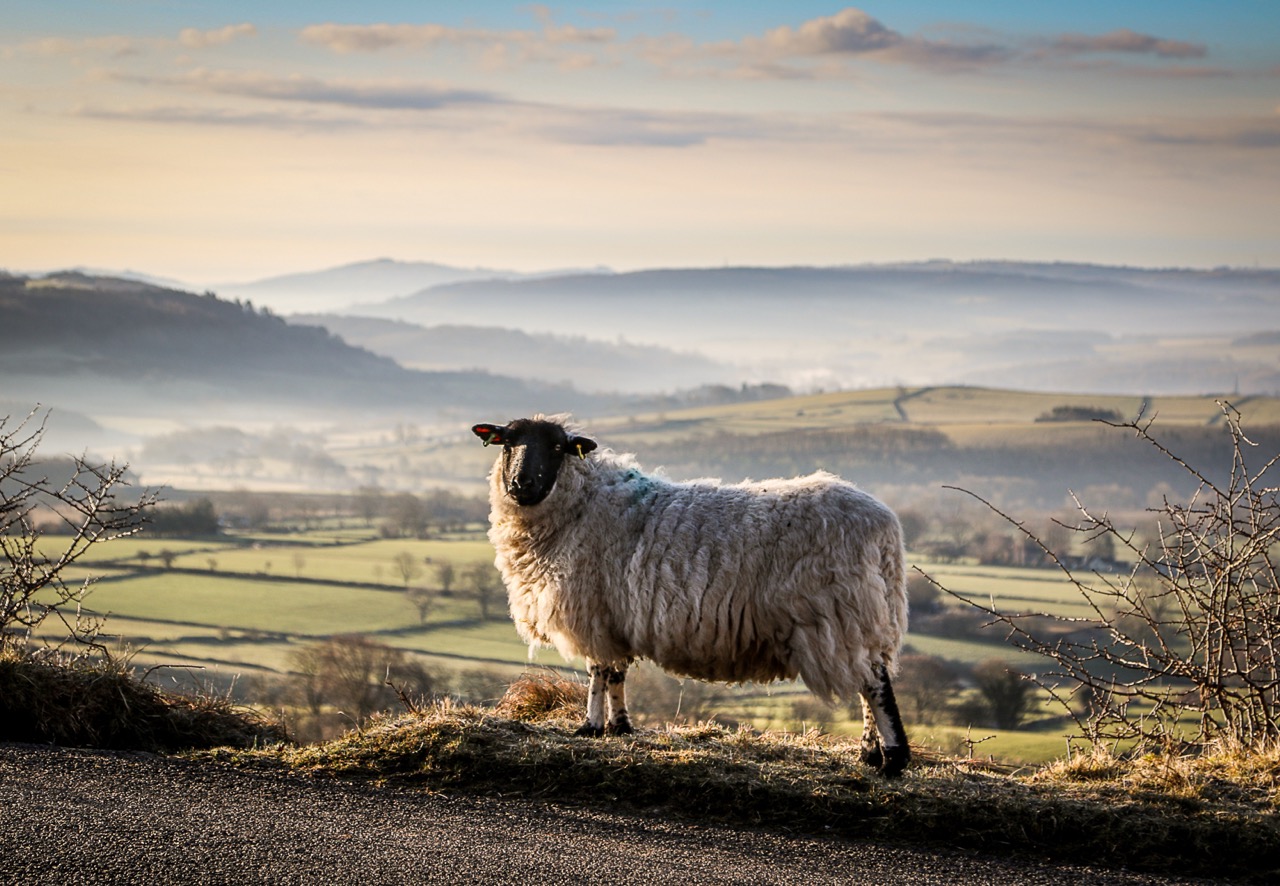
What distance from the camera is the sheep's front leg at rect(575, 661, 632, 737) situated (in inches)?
419

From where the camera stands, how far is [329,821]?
26.2 feet

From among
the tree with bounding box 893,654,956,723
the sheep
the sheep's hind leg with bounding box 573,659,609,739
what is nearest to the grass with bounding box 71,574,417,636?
the tree with bounding box 893,654,956,723

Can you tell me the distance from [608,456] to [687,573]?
182 cm

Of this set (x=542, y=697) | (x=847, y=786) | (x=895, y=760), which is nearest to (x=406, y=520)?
(x=542, y=697)

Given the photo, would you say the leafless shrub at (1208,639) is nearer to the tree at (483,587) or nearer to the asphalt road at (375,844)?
the asphalt road at (375,844)

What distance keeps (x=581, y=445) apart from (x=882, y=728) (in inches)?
146

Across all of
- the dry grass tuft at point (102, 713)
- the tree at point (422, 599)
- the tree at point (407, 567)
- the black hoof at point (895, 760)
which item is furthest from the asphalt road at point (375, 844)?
the tree at point (407, 567)

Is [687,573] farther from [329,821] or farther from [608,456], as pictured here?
[329,821]

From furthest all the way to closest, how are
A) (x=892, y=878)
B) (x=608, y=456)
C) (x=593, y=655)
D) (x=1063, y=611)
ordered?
(x=1063, y=611) < (x=608, y=456) < (x=593, y=655) < (x=892, y=878)

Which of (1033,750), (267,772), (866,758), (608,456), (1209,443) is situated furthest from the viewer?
(1209,443)

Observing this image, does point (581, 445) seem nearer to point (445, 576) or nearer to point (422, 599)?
point (422, 599)

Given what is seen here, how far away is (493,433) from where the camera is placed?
37.7 ft

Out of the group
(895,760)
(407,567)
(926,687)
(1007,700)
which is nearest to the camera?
(895,760)

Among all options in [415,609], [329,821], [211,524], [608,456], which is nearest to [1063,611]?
[415,609]
